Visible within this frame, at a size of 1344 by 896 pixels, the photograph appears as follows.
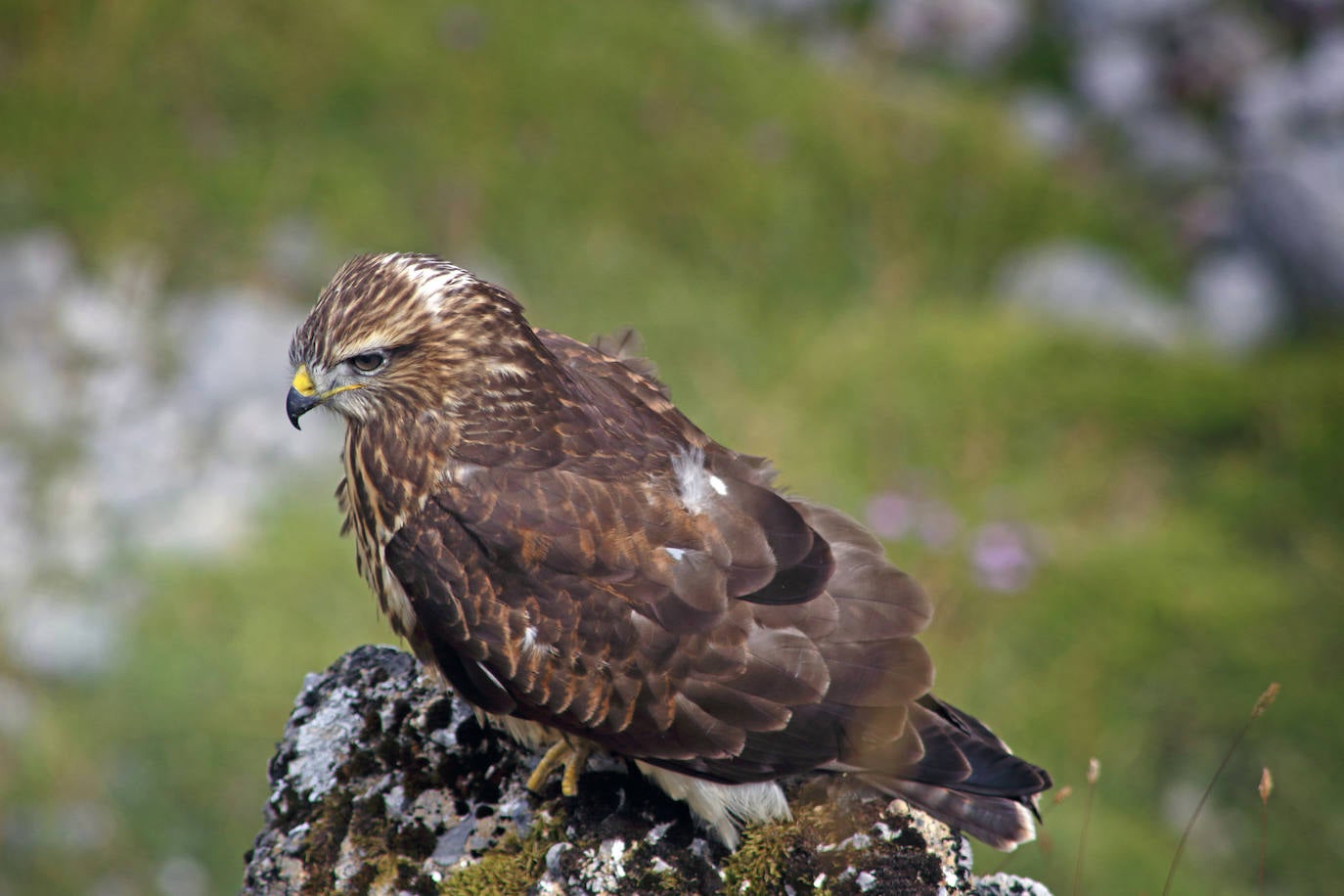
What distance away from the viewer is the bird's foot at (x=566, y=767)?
377 cm

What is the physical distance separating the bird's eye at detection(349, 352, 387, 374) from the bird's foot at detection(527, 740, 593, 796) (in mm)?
1244

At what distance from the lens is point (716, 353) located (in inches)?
344

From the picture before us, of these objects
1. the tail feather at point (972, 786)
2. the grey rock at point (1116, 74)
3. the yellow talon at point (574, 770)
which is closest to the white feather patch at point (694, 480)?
the yellow talon at point (574, 770)

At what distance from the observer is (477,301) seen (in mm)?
4016

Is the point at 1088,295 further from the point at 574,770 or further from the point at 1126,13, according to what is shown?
the point at 574,770

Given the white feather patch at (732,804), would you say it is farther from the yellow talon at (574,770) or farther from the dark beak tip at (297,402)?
the dark beak tip at (297,402)

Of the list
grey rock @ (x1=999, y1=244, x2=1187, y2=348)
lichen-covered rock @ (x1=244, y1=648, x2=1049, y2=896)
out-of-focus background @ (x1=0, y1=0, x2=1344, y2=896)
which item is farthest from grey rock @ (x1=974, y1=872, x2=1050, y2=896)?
grey rock @ (x1=999, y1=244, x2=1187, y2=348)

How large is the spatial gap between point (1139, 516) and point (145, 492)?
6.12 m

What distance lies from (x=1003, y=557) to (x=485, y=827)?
456cm

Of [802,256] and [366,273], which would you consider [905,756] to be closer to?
[366,273]

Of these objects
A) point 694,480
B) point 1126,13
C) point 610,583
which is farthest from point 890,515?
point 1126,13

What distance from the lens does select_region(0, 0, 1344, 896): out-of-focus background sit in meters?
6.80

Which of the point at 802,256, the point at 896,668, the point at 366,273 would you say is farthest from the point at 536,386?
the point at 802,256

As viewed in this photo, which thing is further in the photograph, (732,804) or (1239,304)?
(1239,304)
